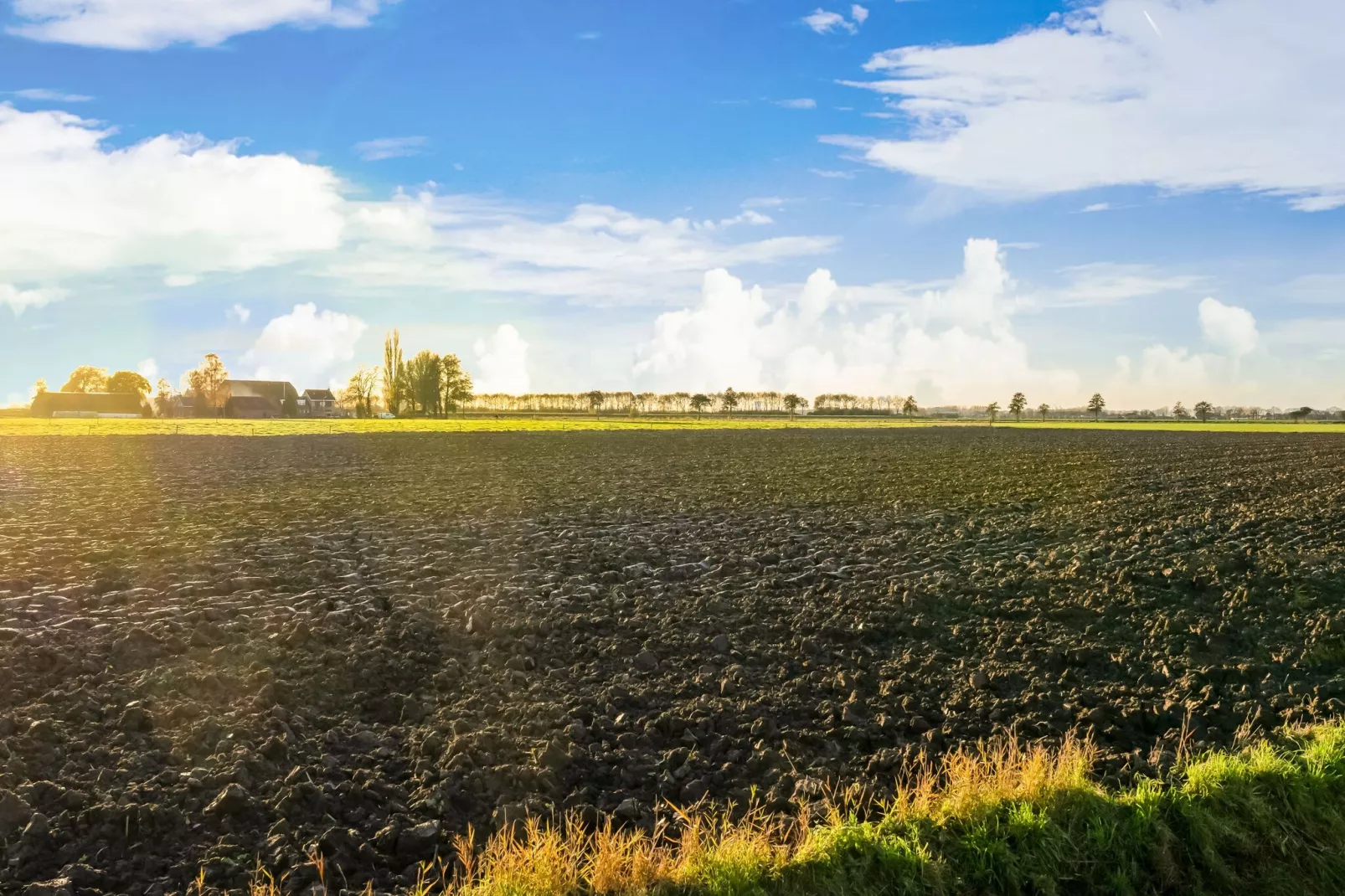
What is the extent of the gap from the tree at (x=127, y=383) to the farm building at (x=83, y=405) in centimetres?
2769

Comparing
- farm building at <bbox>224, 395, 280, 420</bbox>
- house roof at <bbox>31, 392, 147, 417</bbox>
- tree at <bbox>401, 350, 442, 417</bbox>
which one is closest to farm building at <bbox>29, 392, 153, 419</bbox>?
house roof at <bbox>31, 392, 147, 417</bbox>

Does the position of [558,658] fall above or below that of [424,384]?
below

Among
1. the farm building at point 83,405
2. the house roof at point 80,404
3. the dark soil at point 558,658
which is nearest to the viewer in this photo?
the dark soil at point 558,658

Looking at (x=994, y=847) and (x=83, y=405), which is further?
(x=83, y=405)

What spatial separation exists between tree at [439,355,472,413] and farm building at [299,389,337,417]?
2043cm

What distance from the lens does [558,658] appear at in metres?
12.1

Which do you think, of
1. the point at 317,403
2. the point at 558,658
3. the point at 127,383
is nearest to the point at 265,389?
the point at 317,403

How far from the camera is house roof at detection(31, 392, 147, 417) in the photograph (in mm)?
149000

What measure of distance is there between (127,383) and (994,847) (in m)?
206

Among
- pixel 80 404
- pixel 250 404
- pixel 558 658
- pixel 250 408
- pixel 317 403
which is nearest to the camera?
pixel 558 658

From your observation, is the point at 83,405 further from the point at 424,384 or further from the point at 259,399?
the point at 424,384

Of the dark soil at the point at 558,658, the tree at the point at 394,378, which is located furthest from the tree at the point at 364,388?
the dark soil at the point at 558,658

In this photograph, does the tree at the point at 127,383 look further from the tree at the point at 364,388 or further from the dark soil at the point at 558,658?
the dark soil at the point at 558,658

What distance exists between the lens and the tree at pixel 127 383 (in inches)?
7087
